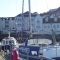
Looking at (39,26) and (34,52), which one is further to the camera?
(39,26)

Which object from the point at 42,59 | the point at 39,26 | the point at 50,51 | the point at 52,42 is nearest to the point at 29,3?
the point at 52,42

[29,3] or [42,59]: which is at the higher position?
[29,3]

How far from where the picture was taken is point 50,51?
8141 mm

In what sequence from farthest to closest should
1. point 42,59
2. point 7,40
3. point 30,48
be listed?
1. point 7,40
2. point 30,48
3. point 42,59

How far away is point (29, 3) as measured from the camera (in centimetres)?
1642

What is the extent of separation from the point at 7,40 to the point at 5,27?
5278cm

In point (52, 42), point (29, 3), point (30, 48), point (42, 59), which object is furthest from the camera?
point (29, 3)

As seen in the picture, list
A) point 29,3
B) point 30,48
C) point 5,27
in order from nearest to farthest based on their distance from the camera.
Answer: point 30,48 → point 29,3 → point 5,27

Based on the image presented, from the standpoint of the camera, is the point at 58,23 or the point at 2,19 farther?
the point at 2,19

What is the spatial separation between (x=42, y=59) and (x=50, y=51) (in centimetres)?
166

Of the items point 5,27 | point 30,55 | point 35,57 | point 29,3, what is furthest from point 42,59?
point 5,27

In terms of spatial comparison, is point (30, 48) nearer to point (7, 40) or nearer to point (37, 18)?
point (7, 40)

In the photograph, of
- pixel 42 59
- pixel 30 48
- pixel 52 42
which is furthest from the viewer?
pixel 52 42

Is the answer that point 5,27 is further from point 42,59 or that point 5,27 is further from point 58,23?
point 42,59
